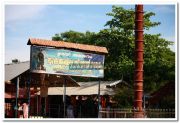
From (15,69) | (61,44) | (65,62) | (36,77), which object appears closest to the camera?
(61,44)

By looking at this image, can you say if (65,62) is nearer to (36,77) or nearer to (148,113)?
(36,77)

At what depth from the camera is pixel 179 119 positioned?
59.8 ft

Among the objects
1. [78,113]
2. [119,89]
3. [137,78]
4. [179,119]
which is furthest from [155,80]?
[179,119]

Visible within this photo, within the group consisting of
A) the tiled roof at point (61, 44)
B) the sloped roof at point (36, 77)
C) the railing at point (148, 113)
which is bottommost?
the railing at point (148, 113)

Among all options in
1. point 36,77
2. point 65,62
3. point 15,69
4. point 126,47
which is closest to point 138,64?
point 65,62

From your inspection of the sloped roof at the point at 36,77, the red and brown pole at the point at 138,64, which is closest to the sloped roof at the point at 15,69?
the sloped roof at the point at 36,77

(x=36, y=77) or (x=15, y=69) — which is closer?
(x=36, y=77)

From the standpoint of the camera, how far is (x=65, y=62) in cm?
2284

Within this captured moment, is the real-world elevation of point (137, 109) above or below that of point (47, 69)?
below

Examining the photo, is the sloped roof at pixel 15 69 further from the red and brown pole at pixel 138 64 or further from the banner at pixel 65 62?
the red and brown pole at pixel 138 64

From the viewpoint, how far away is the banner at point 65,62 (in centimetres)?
2197

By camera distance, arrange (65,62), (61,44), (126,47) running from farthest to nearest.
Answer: (126,47) < (65,62) < (61,44)
